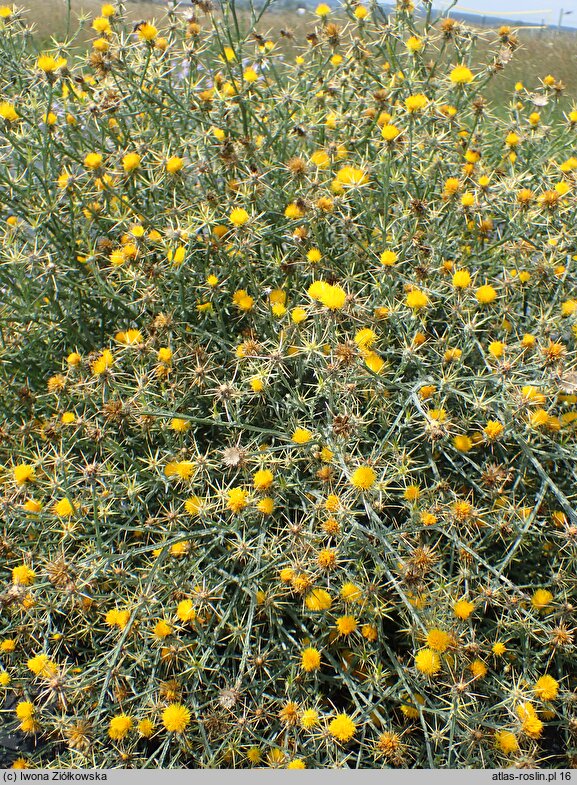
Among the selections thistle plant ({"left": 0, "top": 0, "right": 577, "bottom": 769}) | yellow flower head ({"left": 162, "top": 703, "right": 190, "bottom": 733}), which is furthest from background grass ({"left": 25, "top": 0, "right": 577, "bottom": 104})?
yellow flower head ({"left": 162, "top": 703, "right": 190, "bottom": 733})

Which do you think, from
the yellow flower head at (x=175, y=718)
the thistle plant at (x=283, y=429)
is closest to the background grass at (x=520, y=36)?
the thistle plant at (x=283, y=429)

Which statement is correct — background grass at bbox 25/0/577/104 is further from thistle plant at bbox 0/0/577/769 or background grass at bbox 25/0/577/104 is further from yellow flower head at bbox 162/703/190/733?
yellow flower head at bbox 162/703/190/733

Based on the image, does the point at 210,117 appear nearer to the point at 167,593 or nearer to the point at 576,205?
the point at 576,205

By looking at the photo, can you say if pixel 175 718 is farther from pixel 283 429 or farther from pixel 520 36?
pixel 520 36

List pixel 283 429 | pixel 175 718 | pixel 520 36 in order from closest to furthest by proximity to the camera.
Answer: pixel 175 718 → pixel 283 429 → pixel 520 36

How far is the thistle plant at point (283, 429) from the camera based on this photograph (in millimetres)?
2447

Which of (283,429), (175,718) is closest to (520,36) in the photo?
(283,429)

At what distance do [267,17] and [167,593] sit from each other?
13.6 metres

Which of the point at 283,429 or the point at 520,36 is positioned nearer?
the point at 283,429

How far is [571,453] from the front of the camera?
2.49m

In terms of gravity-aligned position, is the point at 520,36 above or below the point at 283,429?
above

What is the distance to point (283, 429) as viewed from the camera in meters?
2.82

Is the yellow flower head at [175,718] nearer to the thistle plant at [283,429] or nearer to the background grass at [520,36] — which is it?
the thistle plant at [283,429]

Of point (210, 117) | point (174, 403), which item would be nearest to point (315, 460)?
point (174, 403)
